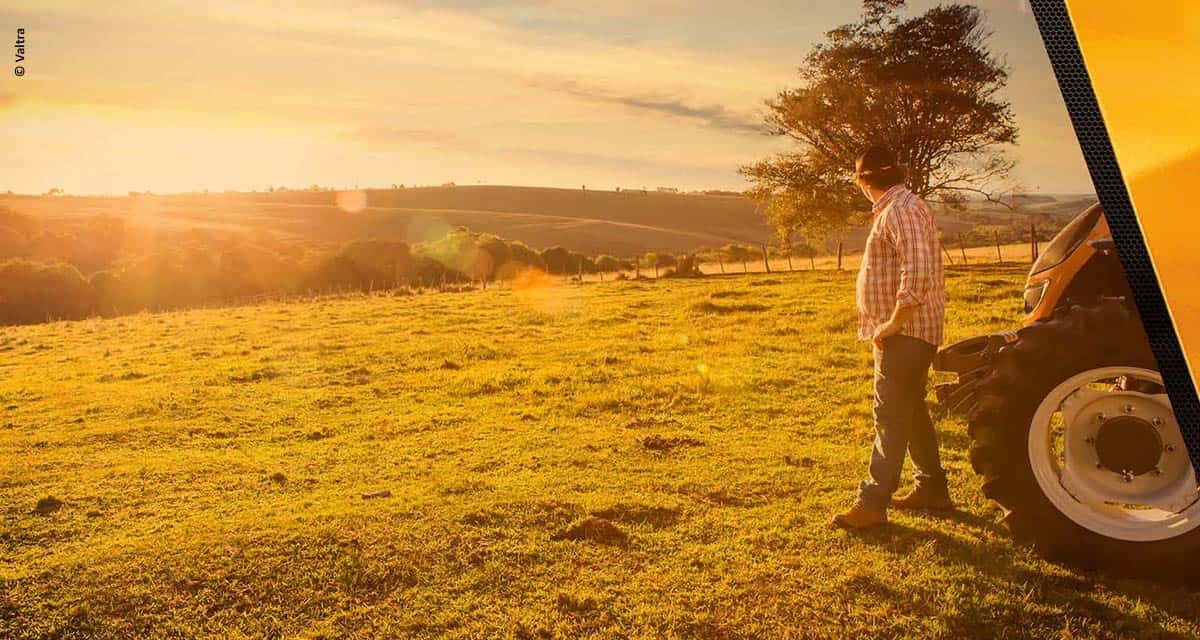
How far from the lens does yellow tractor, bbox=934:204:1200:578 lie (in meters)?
4.54

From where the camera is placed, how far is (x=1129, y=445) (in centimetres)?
458

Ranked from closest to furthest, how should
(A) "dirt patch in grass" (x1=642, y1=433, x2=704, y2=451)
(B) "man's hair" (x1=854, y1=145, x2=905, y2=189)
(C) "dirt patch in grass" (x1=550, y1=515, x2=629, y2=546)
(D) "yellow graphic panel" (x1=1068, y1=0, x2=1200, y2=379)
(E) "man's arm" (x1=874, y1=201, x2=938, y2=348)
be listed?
(D) "yellow graphic panel" (x1=1068, y1=0, x2=1200, y2=379) < (E) "man's arm" (x1=874, y1=201, x2=938, y2=348) < (B) "man's hair" (x1=854, y1=145, x2=905, y2=189) < (C) "dirt patch in grass" (x1=550, y1=515, x2=629, y2=546) < (A) "dirt patch in grass" (x1=642, y1=433, x2=704, y2=451)

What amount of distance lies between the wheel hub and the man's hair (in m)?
1.90

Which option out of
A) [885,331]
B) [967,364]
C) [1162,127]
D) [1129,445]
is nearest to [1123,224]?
[1162,127]

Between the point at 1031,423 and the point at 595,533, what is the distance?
118 inches

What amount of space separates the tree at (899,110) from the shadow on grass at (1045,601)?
64.0ft

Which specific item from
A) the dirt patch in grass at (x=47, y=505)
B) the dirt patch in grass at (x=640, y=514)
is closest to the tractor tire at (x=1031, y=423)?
the dirt patch in grass at (x=640, y=514)

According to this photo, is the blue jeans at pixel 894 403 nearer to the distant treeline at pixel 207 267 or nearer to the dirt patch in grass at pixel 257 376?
the dirt patch in grass at pixel 257 376

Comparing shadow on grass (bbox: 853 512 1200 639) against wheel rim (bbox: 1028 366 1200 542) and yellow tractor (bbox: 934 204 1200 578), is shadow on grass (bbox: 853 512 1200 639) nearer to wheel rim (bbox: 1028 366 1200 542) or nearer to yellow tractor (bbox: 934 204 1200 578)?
yellow tractor (bbox: 934 204 1200 578)

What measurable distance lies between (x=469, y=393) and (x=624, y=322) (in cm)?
786

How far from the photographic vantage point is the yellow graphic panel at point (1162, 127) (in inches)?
49.7

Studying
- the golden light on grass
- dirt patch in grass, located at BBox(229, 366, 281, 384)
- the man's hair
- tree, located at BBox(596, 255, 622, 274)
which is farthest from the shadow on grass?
the golden light on grass

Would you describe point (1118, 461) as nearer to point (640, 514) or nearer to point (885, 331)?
point (885, 331)

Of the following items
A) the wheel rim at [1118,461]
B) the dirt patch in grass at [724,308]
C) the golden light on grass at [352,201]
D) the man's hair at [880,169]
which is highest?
the golden light on grass at [352,201]
